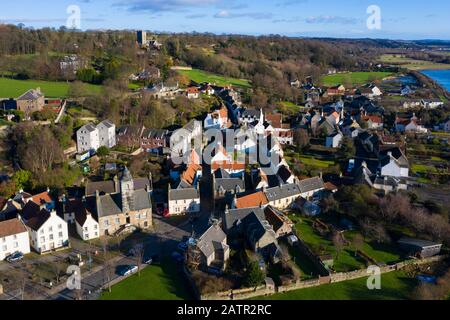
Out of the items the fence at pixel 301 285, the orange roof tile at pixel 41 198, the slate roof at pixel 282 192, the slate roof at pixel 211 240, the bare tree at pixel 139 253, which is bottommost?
the fence at pixel 301 285

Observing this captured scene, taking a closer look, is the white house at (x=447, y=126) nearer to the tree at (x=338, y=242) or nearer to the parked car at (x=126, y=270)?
the tree at (x=338, y=242)

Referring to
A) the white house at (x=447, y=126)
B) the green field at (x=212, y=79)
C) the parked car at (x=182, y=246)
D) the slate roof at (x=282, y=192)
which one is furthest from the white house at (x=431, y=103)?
the parked car at (x=182, y=246)

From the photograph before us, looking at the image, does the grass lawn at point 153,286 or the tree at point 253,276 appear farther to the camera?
the tree at point 253,276

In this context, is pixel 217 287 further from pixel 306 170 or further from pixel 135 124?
pixel 135 124

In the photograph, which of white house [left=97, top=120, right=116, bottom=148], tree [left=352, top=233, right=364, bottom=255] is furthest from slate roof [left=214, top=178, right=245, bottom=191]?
white house [left=97, top=120, right=116, bottom=148]

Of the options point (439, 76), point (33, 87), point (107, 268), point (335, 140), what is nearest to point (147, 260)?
point (107, 268)

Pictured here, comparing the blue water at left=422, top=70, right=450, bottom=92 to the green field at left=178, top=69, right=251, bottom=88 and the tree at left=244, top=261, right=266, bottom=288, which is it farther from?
the tree at left=244, top=261, right=266, bottom=288
